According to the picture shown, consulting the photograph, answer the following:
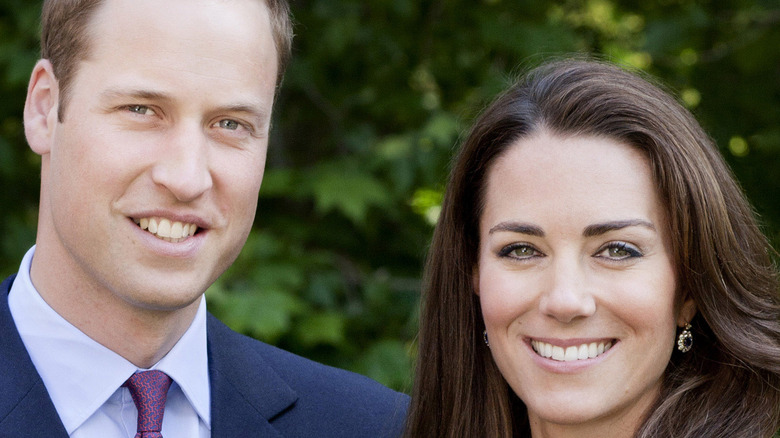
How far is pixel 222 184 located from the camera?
2736mm

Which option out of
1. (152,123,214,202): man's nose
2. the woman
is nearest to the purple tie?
(152,123,214,202): man's nose

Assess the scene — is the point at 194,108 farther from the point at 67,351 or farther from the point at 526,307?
the point at 526,307

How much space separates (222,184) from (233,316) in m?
1.43

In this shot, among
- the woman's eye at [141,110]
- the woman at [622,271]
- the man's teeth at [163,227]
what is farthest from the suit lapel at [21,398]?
the woman at [622,271]

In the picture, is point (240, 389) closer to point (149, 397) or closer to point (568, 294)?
point (149, 397)

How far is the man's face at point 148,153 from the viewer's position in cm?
263

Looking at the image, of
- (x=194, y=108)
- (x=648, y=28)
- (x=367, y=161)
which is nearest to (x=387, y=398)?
(x=194, y=108)

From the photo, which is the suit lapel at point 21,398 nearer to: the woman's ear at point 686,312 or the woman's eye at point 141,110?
the woman's eye at point 141,110

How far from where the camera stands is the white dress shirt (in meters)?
2.58

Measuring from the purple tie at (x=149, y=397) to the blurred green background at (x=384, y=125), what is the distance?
1678 millimetres

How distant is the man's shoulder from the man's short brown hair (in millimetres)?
827

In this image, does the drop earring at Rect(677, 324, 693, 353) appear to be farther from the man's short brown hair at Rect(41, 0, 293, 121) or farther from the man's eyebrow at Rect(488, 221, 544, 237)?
the man's short brown hair at Rect(41, 0, 293, 121)

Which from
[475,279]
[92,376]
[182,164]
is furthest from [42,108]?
[475,279]

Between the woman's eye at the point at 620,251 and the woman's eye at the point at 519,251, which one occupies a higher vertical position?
the woman's eye at the point at 620,251
